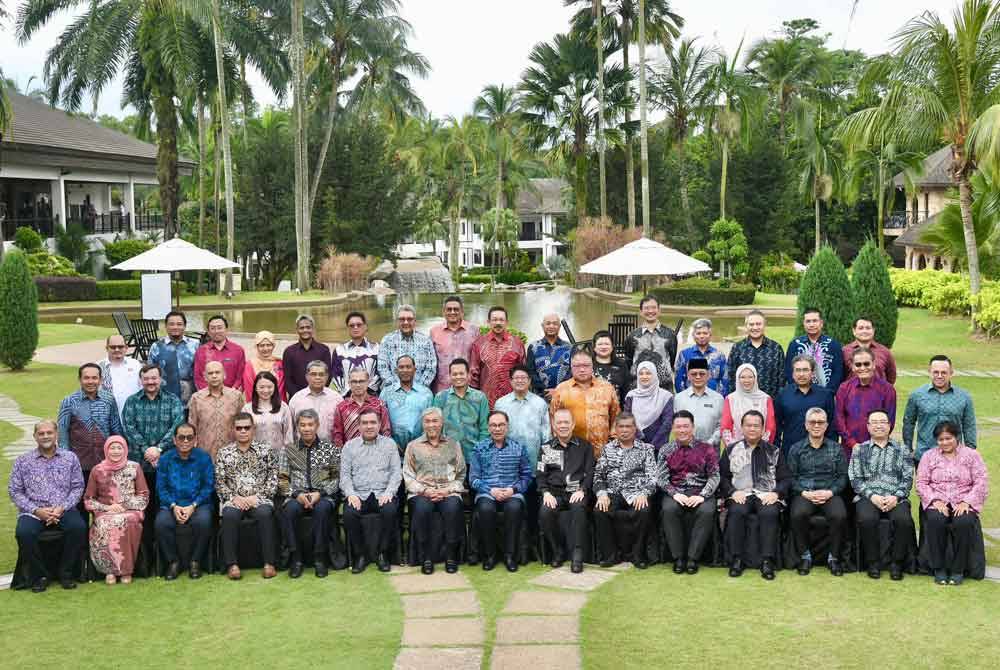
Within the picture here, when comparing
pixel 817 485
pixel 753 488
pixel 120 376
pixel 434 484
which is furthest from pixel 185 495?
pixel 817 485

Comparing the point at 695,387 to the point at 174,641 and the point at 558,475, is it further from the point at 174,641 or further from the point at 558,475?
the point at 174,641

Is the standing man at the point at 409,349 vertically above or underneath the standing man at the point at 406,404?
above

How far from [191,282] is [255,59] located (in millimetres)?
8232

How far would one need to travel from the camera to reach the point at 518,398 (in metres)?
8.34

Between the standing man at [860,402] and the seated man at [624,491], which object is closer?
the seated man at [624,491]

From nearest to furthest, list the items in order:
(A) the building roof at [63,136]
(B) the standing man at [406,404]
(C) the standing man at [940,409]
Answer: (C) the standing man at [940,409], (B) the standing man at [406,404], (A) the building roof at [63,136]

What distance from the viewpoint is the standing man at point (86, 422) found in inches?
319

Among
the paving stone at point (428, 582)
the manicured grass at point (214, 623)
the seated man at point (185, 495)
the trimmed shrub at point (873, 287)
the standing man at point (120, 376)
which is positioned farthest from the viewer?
the trimmed shrub at point (873, 287)

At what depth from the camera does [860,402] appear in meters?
8.16

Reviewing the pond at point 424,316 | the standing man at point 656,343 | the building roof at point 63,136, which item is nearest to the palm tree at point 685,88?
the pond at point 424,316

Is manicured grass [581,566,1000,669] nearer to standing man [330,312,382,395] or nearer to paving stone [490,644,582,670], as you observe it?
paving stone [490,644,582,670]

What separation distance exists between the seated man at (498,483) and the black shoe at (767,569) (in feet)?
5.53

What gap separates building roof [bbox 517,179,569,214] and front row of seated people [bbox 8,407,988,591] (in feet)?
230

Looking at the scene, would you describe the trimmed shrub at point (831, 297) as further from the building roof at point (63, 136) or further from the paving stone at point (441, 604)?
the building roof at point (63, 136)
